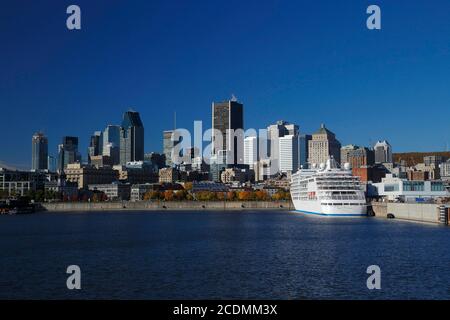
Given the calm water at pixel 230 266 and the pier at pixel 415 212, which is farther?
the pier at pixel 415 212

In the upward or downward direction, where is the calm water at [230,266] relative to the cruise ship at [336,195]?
downward

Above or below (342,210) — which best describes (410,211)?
above

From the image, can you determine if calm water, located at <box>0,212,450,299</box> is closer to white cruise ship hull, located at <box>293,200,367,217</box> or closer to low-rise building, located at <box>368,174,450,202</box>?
white cruise ship hull, located at <box>293,200,367,217</box>

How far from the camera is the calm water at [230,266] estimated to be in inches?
1325

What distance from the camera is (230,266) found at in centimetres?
4291

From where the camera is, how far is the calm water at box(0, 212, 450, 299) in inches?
1325

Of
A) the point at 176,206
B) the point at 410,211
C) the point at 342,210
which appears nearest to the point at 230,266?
the point at 410,211

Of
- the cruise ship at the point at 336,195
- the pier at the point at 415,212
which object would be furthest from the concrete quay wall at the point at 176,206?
the pier at the point at 415,212

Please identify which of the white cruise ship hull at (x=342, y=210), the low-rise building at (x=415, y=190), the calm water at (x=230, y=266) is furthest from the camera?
the low-rise building at (x=415, y=190)

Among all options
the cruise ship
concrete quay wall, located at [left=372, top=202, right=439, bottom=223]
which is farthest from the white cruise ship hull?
concrete quay wall, located at [left=372, top=202, right=439, bottom=223]

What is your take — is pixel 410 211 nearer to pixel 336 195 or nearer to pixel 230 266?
pixel 336 195

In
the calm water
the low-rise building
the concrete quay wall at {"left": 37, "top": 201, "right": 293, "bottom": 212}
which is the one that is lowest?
the concrete quay wall at {"left": 37, "top": 201, "right": 293, "bottom": 212}

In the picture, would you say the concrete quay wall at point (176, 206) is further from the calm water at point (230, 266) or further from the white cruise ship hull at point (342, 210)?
the calm water at point (230, 266)
